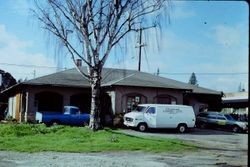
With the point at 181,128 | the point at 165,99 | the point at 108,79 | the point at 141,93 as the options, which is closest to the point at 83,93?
the point at 108,79

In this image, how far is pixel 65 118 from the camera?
108 feet

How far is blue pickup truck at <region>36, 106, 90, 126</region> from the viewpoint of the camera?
32.2m

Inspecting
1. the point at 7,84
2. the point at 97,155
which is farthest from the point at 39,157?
the point at 7,84

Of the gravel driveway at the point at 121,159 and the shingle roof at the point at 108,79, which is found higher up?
the shingle roof at the point at 108,79

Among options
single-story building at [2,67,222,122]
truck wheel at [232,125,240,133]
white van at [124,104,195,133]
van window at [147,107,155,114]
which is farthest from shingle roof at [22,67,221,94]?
truck wheel at [232,125,240,133]

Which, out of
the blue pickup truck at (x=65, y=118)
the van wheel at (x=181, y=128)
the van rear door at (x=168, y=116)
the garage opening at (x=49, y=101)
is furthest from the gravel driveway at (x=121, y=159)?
the garage opening at (x=49, y=101)

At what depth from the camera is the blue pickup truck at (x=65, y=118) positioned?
1266 inches

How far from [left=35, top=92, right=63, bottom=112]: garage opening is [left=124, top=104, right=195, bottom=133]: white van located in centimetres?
851

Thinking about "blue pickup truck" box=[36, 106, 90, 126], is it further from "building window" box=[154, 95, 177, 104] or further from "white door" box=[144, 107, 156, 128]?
"building window" box=[154, 95, 177, 104]

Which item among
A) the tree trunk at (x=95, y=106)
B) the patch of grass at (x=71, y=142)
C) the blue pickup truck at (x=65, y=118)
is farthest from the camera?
the blue pickup truck at (x=65, y=118)

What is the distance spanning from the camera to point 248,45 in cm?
421

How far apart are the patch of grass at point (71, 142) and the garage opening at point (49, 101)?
1085 cm

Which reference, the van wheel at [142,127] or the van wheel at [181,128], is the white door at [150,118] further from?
the van wheel at [181,128]

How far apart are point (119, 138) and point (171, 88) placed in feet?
50.3
